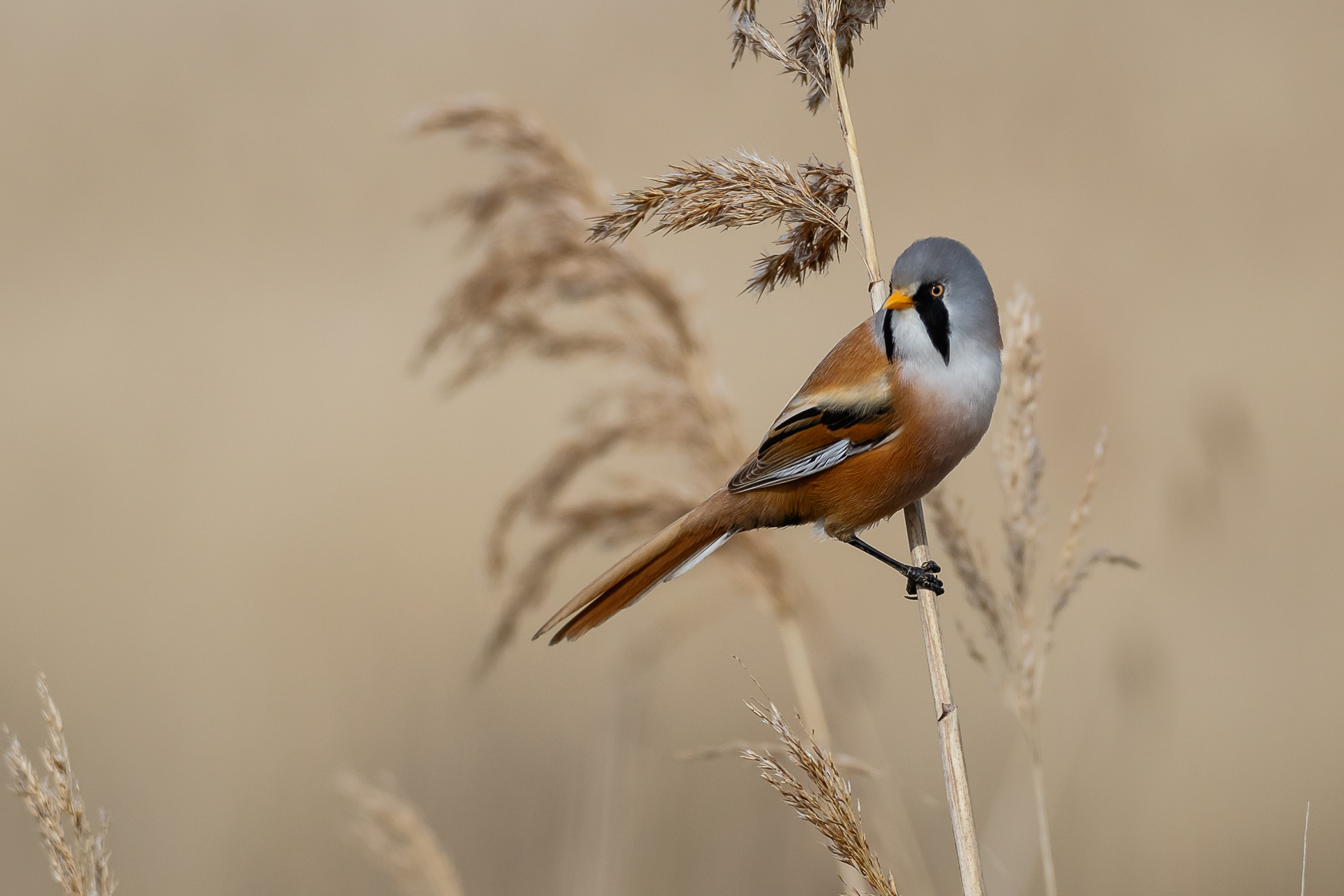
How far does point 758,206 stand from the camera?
1.66m

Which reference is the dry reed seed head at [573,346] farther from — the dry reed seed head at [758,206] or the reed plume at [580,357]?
the dry reed seed head at [758,206]

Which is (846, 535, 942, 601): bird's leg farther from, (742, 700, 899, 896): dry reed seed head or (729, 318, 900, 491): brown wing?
(742, 700, 899, 896): dry reed seed head

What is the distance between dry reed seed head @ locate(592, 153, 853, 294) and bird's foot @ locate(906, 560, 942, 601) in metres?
0.53

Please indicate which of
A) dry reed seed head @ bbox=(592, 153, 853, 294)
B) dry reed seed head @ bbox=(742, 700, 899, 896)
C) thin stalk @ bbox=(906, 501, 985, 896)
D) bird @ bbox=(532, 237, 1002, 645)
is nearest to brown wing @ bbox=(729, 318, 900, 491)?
bird @ bbox=(532, 237, 1002, 645)

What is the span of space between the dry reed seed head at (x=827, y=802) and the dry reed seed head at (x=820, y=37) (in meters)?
1.04

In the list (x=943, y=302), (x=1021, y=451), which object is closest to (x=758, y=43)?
(x=943, y=302)

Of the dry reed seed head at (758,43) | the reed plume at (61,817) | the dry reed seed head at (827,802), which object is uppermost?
the dry reed seed head at (758,43)

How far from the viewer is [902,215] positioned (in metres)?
8.97

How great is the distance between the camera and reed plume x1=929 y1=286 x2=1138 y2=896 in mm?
1910

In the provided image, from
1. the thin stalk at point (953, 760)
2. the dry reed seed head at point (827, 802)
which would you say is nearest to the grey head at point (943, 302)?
the thin stalk at point (953, 760)

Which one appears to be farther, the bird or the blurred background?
the blurred background

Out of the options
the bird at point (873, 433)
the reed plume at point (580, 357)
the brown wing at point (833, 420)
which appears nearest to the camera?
the bird at point (873, 433)

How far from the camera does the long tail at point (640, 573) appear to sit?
5.61 ft

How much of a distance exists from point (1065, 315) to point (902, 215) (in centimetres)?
480
